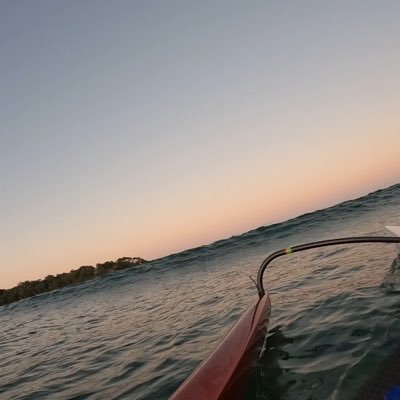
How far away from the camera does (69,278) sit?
53500 millimetres

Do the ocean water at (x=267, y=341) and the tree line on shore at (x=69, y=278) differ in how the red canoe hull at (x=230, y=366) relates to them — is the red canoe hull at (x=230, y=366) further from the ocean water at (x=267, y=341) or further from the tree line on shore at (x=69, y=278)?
the tree line on shore at (x=69, y=278)

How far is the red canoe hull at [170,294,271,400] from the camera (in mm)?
3638

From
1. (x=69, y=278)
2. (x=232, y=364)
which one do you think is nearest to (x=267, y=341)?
(x=232, y=364)

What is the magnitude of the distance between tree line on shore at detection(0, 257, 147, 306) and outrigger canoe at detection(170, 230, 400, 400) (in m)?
49.1

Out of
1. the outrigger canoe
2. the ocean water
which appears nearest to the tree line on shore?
the ocean water

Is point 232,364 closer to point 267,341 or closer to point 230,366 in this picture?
point 230,366

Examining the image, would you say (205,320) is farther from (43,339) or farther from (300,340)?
(43,339)

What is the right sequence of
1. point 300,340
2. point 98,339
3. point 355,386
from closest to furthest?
1. point 355,386
2. point 300,340
3. point 98,339

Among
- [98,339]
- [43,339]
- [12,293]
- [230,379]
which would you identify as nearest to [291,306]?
[230,379]

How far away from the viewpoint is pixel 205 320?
31.4 ft

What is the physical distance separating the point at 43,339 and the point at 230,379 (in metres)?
12.2

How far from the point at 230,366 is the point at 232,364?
0.06 m

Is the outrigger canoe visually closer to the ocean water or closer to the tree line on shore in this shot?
the ocean water

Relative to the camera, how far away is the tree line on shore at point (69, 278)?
175ft
